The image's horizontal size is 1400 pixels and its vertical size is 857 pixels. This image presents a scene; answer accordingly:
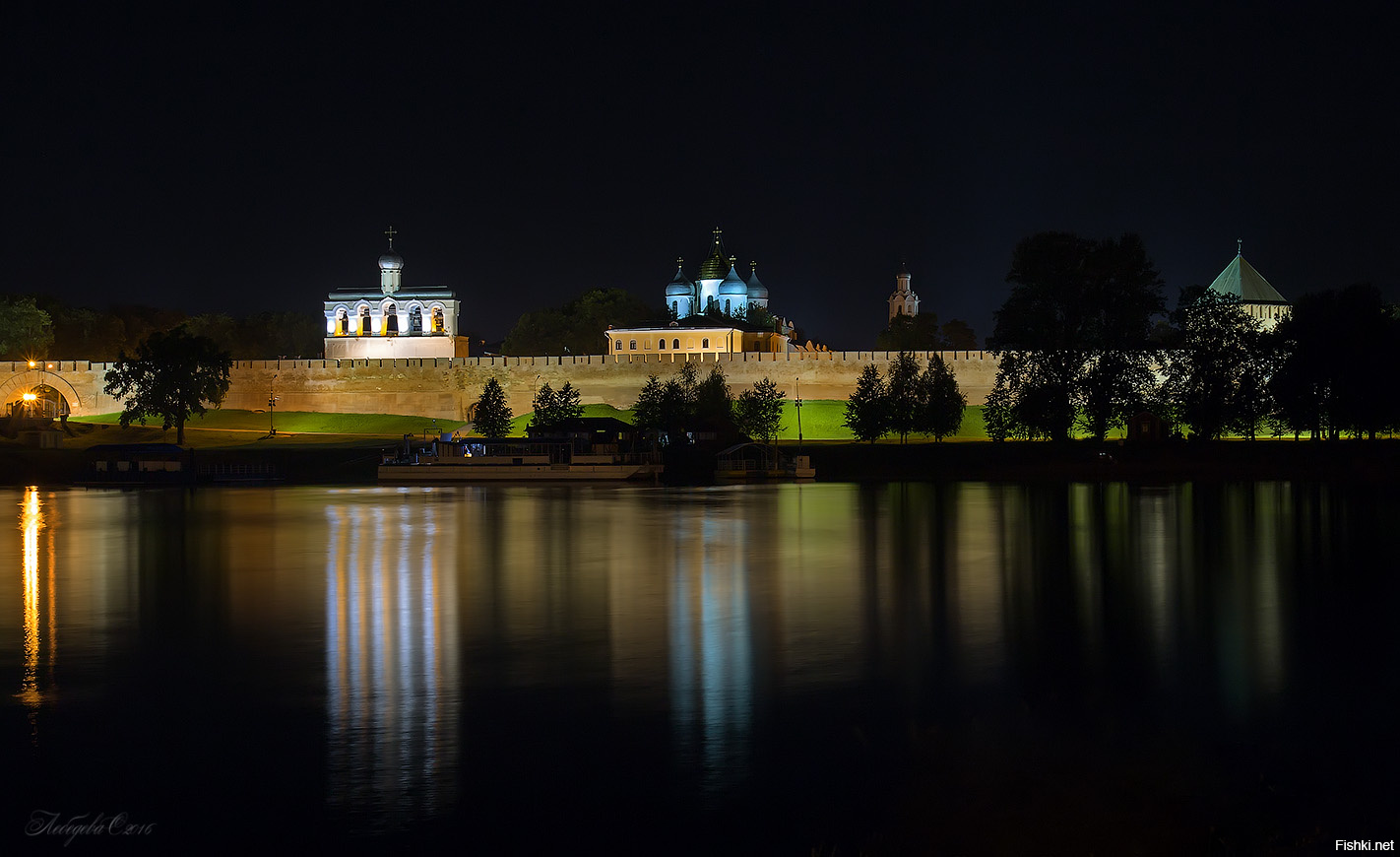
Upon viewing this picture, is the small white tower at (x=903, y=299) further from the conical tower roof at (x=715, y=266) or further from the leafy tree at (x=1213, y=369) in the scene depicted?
the leafy tree at (x=1213, y=369)

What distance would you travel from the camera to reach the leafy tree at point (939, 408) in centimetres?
4194

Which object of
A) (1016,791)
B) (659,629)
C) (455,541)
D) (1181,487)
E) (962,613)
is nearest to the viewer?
(1016,791)

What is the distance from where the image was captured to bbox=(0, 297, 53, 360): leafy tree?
6391cm

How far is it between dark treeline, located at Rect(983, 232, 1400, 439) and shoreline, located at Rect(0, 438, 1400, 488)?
0.91 m

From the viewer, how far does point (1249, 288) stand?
6400 centimetres

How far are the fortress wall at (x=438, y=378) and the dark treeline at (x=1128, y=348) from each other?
72.0ft

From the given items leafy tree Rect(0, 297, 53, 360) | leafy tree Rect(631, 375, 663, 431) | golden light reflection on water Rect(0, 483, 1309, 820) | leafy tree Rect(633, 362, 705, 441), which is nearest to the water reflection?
golden light reflection on water Rect(0, 483, 1309, 820)

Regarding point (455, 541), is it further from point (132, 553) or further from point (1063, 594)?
point (1063, 594)

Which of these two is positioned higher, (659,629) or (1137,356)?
(1137,356)

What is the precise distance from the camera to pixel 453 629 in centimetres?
1035

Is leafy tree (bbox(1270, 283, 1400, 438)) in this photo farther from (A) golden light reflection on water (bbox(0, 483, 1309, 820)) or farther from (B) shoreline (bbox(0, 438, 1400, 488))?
(A) golden light reflection on water (bbox(0, 483, 1309, 820))

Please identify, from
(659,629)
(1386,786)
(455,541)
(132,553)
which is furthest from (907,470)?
(1386,786)

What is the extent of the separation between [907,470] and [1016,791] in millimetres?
27456

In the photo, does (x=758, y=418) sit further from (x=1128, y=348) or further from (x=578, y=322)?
(x=578, y=322)
